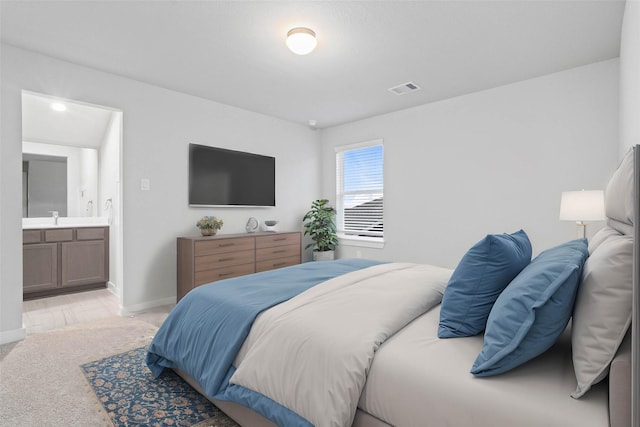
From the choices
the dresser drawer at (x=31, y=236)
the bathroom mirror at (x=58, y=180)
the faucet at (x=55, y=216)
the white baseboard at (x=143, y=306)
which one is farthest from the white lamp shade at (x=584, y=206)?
the faucet at (x=55, y=216)

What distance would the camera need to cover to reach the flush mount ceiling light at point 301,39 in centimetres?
256

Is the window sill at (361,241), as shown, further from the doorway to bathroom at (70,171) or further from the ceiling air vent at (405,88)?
the doorway to bathroom at (70,171)

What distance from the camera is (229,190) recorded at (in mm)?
4484

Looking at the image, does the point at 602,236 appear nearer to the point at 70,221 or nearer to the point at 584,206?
the point at 584,206

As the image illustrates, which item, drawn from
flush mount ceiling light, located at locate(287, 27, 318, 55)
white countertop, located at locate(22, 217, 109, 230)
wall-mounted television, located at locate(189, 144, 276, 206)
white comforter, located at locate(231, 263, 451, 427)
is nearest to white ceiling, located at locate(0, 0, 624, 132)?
flush mount ceiling light, located at locate(287, 27, 318, 55)

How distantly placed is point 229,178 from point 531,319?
402 cm

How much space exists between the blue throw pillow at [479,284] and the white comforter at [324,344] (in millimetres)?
230

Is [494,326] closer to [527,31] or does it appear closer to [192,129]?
[527,31]

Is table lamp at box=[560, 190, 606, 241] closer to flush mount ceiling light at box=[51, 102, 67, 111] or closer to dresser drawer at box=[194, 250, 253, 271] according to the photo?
dresser drawer at box=[194, 250, 253, 271]

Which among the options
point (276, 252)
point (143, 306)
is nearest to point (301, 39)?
point (276, 252)

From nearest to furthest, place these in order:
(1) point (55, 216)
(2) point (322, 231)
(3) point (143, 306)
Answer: (3) point (143, 306) < (1) point (55, 216) < (2) point (322, 231)

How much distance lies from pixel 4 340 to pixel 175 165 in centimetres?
220

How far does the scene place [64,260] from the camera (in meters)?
4.27

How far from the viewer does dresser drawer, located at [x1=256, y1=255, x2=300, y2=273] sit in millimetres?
4305
